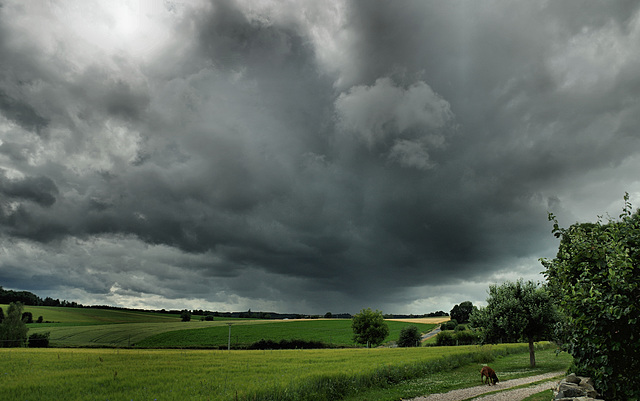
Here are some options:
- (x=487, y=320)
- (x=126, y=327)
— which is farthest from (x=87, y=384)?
(x=126, y=327)

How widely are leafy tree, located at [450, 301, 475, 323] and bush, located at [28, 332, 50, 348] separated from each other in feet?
477

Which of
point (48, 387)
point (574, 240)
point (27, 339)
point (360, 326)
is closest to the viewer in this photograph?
point (574, 240)

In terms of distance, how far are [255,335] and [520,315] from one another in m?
77.6

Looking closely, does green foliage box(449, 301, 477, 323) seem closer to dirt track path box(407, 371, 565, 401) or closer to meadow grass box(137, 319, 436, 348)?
meadow grass box(137, 319, 436, 348)

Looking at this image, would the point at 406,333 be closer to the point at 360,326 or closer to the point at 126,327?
the point at 360,326

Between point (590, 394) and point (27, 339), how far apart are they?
95.9 metres

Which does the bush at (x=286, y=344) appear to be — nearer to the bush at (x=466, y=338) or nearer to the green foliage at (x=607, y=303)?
the bush at (x=466, y=338)

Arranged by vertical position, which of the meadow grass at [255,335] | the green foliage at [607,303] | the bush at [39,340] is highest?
the green foliage at [607,303]

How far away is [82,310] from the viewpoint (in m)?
72.8

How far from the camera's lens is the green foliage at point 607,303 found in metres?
9.20

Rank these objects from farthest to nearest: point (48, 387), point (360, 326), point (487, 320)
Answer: point (360, 326), point (487, 320), point (48, 387)

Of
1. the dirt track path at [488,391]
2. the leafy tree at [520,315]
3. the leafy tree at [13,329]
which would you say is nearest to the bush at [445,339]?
the leafy tree at [520,315]

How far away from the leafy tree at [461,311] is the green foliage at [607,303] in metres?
158

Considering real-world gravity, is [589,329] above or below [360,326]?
above
